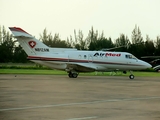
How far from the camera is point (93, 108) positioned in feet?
33.5

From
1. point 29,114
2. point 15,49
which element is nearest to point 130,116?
point 29,114

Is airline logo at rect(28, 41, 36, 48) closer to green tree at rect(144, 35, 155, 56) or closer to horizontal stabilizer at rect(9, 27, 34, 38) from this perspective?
horizontal stabilizer at rect(9, 27, 34, 38)

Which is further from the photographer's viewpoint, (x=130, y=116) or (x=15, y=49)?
(x=15, y=49)

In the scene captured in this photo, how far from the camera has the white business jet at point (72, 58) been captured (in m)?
32.6

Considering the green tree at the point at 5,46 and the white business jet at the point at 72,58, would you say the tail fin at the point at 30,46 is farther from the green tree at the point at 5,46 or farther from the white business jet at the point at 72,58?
the green tree at the point at 5,46

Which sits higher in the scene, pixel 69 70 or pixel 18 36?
pixel 18 36

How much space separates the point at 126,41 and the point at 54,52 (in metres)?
55.6

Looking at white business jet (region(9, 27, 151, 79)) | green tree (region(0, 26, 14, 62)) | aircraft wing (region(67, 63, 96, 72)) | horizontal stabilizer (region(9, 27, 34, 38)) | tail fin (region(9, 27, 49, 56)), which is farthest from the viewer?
green tree (region(0, 26, 14, 62))

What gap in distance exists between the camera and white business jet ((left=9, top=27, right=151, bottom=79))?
32594mm

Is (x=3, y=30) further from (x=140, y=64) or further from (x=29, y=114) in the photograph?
(x=29, y=114)

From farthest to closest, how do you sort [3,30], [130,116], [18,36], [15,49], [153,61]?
[153,61] → [15,49] → [3,30] → [18,36] → [130,116]

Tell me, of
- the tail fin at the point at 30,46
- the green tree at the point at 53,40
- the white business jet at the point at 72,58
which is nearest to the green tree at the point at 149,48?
the green tree at the point at 53,40

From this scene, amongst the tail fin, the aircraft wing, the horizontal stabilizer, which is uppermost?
the horizontal stabilizer

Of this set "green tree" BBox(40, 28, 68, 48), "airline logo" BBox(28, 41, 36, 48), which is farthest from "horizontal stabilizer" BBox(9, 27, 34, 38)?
"green tree" BBox(40, 28, 68, 48)
